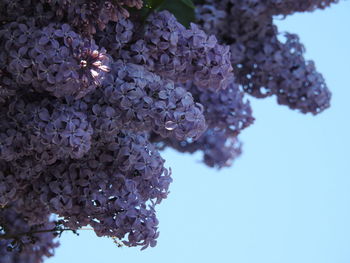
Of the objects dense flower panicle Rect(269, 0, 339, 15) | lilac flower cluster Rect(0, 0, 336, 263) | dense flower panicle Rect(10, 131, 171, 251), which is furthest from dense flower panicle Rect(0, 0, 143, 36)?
dense flower panicle Rect(269, 0, 339, 15)

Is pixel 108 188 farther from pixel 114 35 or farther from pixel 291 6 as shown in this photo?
pixel 291 6

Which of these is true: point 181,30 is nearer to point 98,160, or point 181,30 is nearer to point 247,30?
point 98,160

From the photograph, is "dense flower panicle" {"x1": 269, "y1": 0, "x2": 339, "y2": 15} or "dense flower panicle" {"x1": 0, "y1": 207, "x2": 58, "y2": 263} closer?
"dense flower panicle" {"x1": 0, "y1": 207, "x2": 58, "y2": 263}

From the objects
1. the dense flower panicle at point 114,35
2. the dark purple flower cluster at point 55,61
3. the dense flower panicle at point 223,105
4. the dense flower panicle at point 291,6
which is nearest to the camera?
the dark purple flower cluster at point 55,61

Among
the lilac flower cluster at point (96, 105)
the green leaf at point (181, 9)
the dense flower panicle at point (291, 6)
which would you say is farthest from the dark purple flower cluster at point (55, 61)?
the dense flower panicle at point (291, 6)

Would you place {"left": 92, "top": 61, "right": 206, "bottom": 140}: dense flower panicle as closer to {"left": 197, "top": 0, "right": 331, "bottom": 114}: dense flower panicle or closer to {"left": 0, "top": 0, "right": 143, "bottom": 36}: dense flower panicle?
{"left": 0, "top": 0, "right": 143, "bottom": 36}: dense flower panicle

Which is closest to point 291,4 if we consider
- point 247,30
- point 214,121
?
point 247,30

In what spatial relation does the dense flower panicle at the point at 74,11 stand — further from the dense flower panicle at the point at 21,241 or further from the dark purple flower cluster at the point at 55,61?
the dense flower panicle at the point at 21,241
